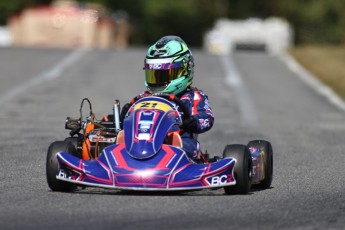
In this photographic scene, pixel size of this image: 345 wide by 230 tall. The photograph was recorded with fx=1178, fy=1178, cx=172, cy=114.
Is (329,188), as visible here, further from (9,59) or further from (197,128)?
(9,59)

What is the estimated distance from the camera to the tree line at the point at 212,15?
7056 centimetres

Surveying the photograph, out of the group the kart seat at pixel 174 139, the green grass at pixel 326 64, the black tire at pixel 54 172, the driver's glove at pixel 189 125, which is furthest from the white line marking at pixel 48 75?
the kart seat at pixel 174 139

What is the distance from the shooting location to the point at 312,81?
2728 centimetres

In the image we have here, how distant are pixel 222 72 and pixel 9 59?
603 centimetres

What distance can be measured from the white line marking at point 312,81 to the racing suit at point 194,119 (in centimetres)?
1075

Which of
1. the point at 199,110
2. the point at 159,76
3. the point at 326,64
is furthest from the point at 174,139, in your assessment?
the point at 326,64

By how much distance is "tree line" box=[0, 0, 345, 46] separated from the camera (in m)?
70.6

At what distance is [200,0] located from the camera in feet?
258

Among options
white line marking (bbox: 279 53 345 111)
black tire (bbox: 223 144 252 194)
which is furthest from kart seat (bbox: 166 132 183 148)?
white line marking (bbox: 279 53 345 111)

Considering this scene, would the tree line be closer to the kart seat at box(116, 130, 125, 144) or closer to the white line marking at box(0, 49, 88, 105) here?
the white line marking at box(0, 49, 88, 105)

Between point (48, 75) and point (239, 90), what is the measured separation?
508 cm

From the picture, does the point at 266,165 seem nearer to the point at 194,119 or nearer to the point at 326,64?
the point at 194,119

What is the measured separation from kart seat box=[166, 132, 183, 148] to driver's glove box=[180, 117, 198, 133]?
27 centimetres

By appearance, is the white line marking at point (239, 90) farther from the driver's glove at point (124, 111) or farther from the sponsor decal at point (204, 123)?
the sponsor decal at point (204, 123)
